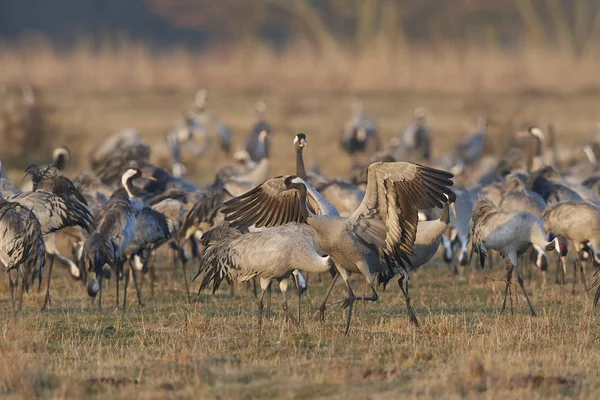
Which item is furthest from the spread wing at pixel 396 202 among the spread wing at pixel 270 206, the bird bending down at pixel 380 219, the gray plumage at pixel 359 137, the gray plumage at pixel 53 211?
the gray plumage at pixel 359 137

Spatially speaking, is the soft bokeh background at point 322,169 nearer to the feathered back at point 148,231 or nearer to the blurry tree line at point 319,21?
the blurry tree line at point 319,21

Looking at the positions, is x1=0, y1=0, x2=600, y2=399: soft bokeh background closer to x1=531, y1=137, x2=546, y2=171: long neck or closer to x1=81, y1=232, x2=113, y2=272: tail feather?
x1=81, y1=232, x2=113, y2=272: tail feather

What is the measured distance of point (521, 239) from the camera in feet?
32.7

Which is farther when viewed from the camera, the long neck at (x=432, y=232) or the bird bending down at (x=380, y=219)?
the long neck at (x=432, y=232)

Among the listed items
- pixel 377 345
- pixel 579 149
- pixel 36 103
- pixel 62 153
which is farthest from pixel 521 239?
pixel 36 103

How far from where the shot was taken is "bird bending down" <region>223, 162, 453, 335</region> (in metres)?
8.45

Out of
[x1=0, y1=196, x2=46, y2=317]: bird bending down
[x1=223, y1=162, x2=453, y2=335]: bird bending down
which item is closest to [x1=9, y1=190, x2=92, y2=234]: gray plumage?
[x1=0, y1=196, x2=46, y2=317]: bird bending down

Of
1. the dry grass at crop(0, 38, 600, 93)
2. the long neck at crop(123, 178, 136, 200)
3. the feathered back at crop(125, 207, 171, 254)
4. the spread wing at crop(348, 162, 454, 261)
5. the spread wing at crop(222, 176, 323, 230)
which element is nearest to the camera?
the spread wing at crop(348, 162, 454, 261)

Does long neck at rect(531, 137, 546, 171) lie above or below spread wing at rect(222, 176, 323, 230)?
above

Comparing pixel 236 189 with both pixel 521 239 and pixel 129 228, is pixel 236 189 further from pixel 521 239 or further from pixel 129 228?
pixel 521 239

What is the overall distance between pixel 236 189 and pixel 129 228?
2.75 meters

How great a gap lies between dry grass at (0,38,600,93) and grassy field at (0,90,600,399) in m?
16.9

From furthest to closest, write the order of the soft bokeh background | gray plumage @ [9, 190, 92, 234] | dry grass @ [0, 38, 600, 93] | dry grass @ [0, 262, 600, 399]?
dry grass @ [0, 38, 600, 93] < gray plumage @ [9, 190, 92, 234] < the soft bokeh background < dry grass @ [0, 262, 600, 399]

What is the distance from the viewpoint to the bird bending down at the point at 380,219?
8.45m
